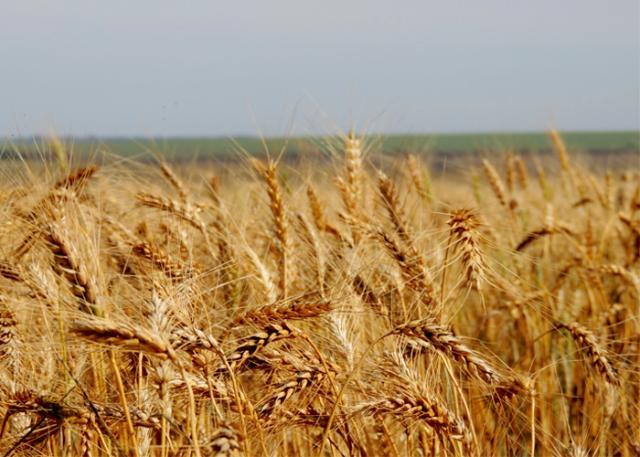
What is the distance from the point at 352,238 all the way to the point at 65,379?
1.42 m

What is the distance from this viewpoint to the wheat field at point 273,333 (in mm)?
1981

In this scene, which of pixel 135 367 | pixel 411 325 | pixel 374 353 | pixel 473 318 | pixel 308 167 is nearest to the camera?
pixel 411 325

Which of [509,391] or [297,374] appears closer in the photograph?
[297,374]

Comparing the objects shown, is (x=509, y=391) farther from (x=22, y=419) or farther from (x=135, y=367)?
(x=22, y=419)

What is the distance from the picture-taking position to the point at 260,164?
337cm

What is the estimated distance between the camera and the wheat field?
6.50ft

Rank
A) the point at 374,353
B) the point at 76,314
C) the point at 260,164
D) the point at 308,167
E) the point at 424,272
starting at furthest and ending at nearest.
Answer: the point at 308,167
the point at 260,164
the point at 424,272
the point at 374,353
the point at 76,314

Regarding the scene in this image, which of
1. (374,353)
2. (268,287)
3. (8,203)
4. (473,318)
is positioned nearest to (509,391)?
(374,353)

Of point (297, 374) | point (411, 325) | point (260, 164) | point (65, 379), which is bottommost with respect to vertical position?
point (65, 379)

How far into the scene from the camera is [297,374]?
206 cm

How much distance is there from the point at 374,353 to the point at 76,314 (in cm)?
97

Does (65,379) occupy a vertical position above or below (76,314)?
below

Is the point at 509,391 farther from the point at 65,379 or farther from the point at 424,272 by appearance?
the point at 65,379

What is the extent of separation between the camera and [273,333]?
1.97m
